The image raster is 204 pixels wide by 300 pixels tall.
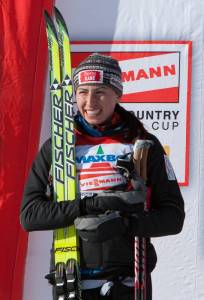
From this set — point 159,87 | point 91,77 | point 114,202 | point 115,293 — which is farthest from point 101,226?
point 159,87

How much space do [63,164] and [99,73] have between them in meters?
0.36

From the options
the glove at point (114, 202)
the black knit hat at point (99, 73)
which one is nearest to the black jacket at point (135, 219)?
the glove at point (114, 202)

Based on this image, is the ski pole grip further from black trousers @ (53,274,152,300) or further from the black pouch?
black trousers @ (53,274,152,300)

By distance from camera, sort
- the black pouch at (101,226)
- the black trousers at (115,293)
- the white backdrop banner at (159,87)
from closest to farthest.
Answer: the black pouch at (101,226), the black trousers at (115,293), the white backdrop banner at (159,87)

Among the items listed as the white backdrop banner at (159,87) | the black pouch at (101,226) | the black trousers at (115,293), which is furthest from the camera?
the white backdrop banner at (159,87)

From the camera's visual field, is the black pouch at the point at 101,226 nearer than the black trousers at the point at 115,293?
Yes

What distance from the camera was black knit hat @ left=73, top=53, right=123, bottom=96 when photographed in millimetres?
1994

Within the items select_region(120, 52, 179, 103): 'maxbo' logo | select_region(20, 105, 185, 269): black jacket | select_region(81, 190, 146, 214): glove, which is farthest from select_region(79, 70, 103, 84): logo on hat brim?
select_region(120, 52, 179, 103): 'maxbo' logo

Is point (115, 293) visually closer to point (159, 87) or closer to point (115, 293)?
point (115, 293)

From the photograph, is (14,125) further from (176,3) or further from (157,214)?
(157,214)

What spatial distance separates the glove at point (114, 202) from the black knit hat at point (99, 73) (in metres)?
0.39

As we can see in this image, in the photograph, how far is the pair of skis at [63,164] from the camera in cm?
199

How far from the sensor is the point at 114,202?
1.86m

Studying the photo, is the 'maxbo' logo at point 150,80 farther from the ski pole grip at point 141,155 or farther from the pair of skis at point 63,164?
the ski pole grip at point 141,155
